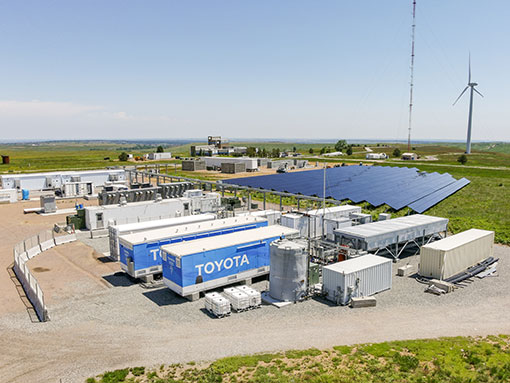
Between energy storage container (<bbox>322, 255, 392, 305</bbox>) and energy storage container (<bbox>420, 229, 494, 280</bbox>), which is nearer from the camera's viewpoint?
energy storage container (<bbox>322, 255, 392, 305</bbox>)

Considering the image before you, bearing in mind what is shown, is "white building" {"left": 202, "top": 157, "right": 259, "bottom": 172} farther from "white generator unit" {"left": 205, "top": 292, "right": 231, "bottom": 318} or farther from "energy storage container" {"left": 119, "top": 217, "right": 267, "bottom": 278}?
"white generator unit" {"left": 205, "top": 292, "right": 231, "bottom": 318}

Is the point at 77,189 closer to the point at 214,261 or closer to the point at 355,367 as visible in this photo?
the point at 214,261

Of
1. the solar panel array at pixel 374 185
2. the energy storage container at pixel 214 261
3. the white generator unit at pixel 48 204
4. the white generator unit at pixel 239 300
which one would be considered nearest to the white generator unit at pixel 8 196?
the white generator unit at pixel 48 204

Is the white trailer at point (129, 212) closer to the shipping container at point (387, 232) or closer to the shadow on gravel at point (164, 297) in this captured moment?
the shadow on gravel at point (164, 297)

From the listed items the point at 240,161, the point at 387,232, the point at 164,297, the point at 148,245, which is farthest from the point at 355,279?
the point at 240,161

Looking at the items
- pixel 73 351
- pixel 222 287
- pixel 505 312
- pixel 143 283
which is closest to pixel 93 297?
pixel 143 283

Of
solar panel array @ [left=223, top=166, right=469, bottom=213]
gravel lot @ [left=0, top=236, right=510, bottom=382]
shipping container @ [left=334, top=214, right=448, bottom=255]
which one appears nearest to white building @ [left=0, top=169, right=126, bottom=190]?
solar panel array @ [left=223, top=166, right=469, bottom=213]

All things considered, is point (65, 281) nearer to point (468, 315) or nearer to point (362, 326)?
point (362, 326)
